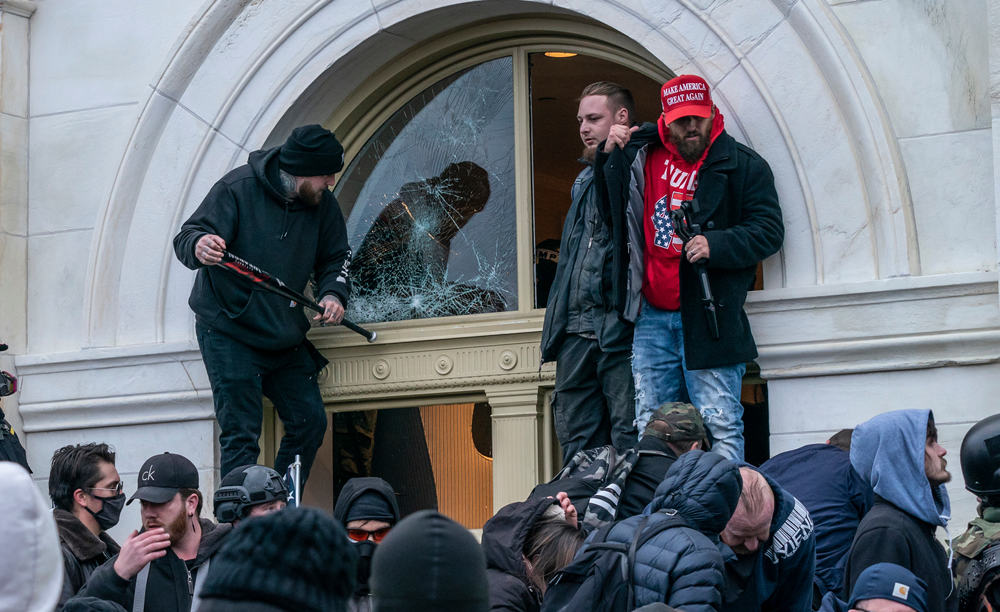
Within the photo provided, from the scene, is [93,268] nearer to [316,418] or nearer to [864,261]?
[316,418]

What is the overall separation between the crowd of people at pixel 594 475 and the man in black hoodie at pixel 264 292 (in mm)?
12

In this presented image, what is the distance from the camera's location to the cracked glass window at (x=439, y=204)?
863 cm

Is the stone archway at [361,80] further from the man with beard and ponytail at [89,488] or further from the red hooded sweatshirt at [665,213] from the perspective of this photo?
the man with beard and ponytail at [89,488]

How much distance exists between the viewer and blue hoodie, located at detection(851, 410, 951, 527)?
17.2 ft

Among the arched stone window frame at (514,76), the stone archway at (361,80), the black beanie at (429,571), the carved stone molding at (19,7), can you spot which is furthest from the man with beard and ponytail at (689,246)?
the black beanie at (429,571)

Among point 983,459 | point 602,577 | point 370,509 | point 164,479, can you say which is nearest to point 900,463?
point 983,459

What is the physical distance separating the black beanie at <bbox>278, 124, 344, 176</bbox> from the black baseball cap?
2001mm

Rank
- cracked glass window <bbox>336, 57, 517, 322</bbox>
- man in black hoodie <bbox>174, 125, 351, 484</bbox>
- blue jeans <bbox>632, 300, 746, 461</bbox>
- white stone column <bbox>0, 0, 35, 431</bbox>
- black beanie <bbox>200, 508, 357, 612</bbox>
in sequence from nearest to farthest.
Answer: black beanie <bbox>200, 508, 357, 612</bbox>, blue jeans <bbox>632, 300, 746, 461</bbox>, man in black hoodie <bbox>174, 125, 351, 484</bbox>, cracked glass window <bbox>336, 57, 517, 322</bbox>, white stone column <bbox>0, 0, 35, 431</bbox>

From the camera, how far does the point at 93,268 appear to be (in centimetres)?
884

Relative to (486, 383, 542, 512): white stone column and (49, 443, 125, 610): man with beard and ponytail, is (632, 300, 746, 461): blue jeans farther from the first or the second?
(49, 443, 125, 610): man with beard and ponytail

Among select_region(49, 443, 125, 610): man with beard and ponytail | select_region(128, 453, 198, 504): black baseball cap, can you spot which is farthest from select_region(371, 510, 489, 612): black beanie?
select_region(49, 443, 125, 610): man with beard and ponytail

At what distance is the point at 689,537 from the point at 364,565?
61.2 inches

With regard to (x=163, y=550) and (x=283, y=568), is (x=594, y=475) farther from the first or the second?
(x=283, y=568)

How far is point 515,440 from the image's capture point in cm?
841
